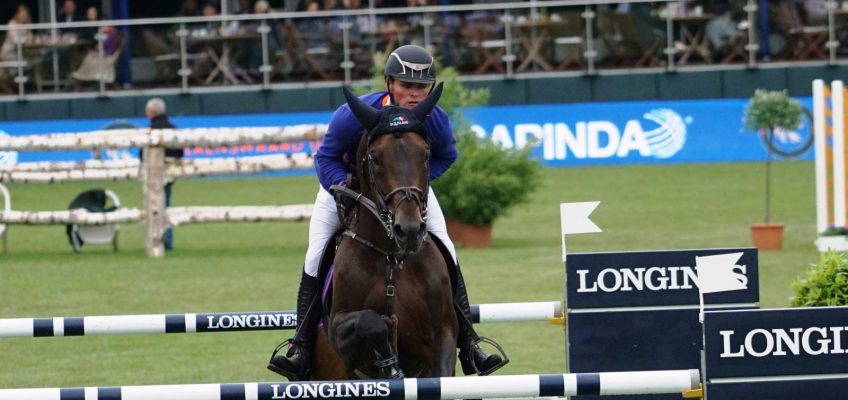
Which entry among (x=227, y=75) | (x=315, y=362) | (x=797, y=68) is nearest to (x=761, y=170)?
(x=797, y=68)

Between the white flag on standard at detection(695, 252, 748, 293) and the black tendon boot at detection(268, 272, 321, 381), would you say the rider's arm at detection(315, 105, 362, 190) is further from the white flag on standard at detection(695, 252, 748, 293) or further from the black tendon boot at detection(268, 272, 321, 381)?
the white flag on standard at detection(695, 252, 748, 293)

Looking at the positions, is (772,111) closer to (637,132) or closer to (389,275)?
(637,132)

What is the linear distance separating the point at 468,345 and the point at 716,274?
1.82m

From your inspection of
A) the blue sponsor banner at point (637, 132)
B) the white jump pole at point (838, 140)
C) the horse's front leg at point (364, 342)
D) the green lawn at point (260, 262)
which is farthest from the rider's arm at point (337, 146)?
the blue sponsor banner at point (637, 132)

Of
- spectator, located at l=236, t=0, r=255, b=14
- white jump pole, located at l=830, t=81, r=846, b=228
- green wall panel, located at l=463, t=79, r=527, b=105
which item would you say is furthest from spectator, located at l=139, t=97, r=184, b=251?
spectator, located at l=236, t=0, r=255, b=14

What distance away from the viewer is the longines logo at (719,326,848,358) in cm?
605

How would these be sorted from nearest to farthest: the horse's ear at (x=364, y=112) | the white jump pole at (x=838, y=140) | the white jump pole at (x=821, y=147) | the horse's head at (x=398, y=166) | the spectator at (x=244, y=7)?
the horse's head at (x=398, y=166), the horse's ear at (x=364, y=112), the white jump pole at (x=838, y=140), the white jump pole at (x=821, y=147), the spectator at (x=244, y=7)

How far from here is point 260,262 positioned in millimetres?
18797

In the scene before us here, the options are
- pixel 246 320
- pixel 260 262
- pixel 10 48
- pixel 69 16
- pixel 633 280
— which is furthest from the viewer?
pixel 69 16

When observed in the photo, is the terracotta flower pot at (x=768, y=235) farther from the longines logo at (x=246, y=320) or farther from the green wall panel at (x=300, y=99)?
the green wall panel at (x=300, y=99)

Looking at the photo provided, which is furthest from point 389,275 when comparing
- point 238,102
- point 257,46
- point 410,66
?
point 238,102

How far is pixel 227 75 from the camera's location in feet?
97.6

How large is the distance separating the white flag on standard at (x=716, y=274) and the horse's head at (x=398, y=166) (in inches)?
48.8

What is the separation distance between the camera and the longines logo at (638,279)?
8.19 metres
